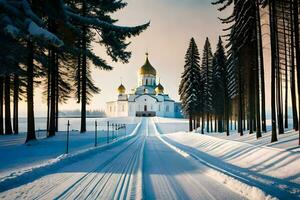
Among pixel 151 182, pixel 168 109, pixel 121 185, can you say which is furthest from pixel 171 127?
pixel 121 185

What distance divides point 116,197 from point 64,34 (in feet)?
48.2

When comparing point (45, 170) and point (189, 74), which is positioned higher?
point (189, 74)

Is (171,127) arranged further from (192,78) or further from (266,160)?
(266,160)

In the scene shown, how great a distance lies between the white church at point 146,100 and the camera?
350ft

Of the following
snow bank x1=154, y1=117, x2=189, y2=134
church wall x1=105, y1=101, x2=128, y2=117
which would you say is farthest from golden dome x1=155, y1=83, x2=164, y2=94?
snow bank x1=154, y1=117, x2=189, y2=134

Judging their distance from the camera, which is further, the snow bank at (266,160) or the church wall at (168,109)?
the church wall at (168,109)

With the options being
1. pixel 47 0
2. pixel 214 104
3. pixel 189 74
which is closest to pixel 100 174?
pixel 47 0

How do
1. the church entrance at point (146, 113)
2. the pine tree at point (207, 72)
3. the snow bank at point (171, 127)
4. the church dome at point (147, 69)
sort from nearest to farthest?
the pine tree at point (207, 72)
the snow bank at point (171, 127)
the church entrance at point (146, 113)
the church dome at point (147, 69)

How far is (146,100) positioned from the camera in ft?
349

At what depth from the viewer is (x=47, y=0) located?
10227mm

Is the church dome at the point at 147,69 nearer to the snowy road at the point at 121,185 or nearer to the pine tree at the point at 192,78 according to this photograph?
the pine tree at the point at 192,78

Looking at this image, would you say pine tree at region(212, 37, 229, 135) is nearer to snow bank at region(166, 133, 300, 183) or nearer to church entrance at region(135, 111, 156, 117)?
snow bank at region(166, 133, 300, 183)

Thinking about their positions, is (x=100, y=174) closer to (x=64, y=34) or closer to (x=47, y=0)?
(x=47, y=0)

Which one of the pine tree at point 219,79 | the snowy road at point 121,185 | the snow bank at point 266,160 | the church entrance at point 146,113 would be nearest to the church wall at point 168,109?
the church entrance at point 146,113
